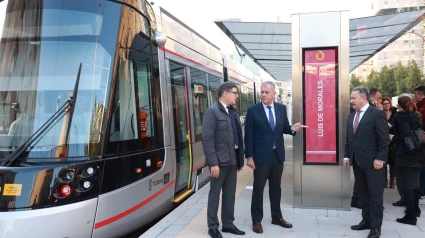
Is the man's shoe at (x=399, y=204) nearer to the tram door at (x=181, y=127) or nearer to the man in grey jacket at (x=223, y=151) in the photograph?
the man in grey jacket at (x=223, y=151)

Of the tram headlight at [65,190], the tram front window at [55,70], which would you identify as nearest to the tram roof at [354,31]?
the tram front window at [55,70]

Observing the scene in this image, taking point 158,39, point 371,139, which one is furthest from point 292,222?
point 158,39

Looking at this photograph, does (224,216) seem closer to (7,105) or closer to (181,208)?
(181,208)

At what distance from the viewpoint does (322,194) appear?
5.43m

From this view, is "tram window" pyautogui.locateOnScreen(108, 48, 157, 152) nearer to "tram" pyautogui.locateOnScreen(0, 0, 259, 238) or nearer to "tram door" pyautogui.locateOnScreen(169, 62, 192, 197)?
"tram" pyautogui.locateOnScreen(0, 0, 259, 238)

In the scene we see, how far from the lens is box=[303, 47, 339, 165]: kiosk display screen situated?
17.3 feet

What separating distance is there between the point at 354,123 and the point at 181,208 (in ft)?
8.84

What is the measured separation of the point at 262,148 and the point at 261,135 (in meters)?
0.16

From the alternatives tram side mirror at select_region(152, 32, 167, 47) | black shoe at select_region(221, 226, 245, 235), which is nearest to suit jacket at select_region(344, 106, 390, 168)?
black shoe at select_region(221, 226, 245, 235)

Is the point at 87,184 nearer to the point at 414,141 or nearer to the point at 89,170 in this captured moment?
the point at 89,170

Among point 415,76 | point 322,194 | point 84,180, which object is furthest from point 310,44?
point 415,76

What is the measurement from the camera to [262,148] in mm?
4613

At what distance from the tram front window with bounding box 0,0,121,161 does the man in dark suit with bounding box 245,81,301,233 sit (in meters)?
1.76

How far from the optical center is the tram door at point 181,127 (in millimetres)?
6020
